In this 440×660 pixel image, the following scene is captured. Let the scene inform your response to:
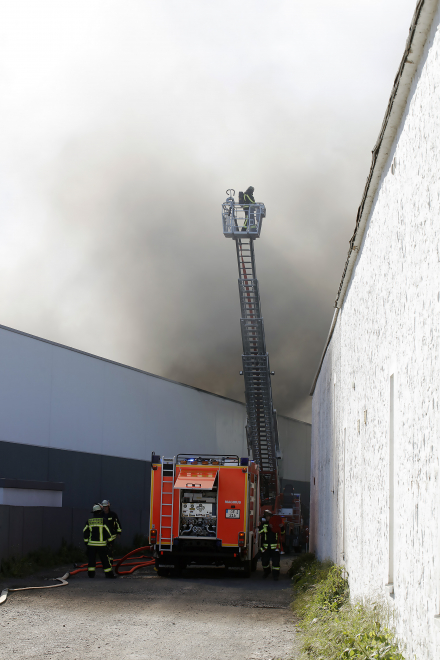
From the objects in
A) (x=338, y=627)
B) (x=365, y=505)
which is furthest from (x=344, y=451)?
(x=338, y=627)

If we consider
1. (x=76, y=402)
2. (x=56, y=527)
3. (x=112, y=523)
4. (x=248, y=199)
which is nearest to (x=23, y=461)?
(x=76, y=402)

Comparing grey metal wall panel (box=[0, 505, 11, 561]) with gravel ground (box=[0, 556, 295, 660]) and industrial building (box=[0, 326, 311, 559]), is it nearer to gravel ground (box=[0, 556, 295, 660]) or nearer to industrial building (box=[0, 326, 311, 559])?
industrial building (box=[0, 326, 311, 559])

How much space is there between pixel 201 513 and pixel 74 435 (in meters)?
8.51

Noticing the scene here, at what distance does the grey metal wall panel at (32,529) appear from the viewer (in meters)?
15.8

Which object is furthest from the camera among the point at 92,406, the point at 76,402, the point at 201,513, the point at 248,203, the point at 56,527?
the point at 248,203

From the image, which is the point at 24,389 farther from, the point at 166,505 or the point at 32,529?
the point at 166,505

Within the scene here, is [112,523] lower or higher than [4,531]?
higher

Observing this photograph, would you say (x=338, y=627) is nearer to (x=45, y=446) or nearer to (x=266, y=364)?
(x=45, y=446)

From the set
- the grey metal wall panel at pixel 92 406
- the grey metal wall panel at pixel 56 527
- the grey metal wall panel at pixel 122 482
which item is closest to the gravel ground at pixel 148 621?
the grey metal wall panel at pixel 56 527

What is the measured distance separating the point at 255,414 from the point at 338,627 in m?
21.0

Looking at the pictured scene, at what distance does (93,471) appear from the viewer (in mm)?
23453

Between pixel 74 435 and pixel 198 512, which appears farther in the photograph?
pixel 74 435

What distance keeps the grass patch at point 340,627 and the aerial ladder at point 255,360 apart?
1510cm

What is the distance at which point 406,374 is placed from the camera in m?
4.92
